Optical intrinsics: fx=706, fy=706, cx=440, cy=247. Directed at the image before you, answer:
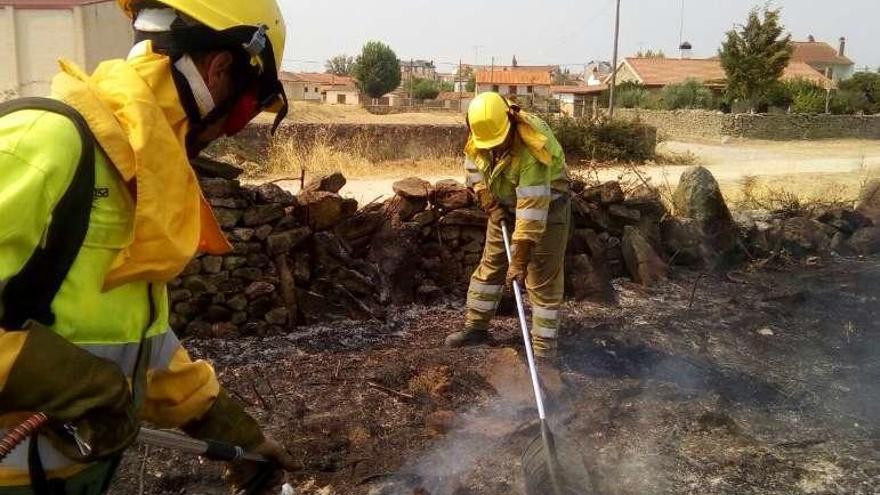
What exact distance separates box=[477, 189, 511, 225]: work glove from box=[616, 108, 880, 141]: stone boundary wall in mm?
21842

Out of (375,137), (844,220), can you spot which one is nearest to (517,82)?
(375,137)

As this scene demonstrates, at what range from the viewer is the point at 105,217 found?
145 cm

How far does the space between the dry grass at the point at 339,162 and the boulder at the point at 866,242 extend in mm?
8363

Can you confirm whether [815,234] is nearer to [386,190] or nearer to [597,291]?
[597,291]

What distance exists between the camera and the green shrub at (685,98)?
3234 centimetres

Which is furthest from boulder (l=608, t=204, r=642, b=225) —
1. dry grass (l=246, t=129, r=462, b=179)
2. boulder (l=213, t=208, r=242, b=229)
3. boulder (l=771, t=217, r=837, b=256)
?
dry grass (l=246, t=129, r=462, b=179)

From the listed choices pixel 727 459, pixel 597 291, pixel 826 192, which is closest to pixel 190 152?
pixel 727 459

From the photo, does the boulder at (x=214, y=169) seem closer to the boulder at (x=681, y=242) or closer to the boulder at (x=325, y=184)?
the boulder at (x=325, y=184)

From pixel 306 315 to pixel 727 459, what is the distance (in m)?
3.27

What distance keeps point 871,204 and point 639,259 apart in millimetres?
4399

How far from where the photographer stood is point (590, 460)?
12.5ft

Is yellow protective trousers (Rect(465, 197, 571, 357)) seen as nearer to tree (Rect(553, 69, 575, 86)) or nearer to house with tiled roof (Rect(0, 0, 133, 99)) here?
house with tiled roof (Rect(0, 0, 133, 99))

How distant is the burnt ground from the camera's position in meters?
3.62

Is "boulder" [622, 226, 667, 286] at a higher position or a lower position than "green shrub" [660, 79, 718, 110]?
lower
